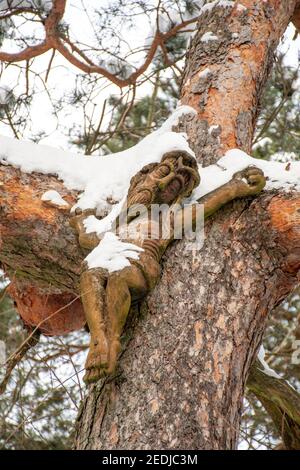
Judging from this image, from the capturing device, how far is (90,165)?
2719 mm

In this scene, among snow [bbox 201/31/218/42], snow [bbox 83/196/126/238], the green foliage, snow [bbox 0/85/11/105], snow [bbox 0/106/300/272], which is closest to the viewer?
snow [bbox 0/106/300/272]

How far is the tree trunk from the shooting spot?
1811mm

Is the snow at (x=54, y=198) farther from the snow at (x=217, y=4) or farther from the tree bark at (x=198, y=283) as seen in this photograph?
the snow at (x=217, y=4)

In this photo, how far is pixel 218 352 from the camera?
6.51 feet

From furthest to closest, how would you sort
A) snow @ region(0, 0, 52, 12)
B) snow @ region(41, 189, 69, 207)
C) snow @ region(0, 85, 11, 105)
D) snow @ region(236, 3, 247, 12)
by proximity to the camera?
snow @ region(0, 85, 11, 105), snow @ region(0, 0, 52, 12), snow @ region(236, 3, 247, 12), snow @ region(41, 189, 69, 207)

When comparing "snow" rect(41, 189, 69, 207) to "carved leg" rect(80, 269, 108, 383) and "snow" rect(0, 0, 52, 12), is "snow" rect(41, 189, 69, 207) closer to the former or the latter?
"carved leg" rect(80, 269, 108, 383)

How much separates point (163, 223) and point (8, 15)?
235 cm

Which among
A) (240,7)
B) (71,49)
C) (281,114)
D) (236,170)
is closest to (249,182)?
(236,170)

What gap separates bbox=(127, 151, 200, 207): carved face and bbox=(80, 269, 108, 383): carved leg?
1.15 ft

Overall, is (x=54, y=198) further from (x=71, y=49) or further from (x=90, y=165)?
(x=71, y=49)

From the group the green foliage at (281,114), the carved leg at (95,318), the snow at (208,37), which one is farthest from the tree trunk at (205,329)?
the green foliage at (281,114)

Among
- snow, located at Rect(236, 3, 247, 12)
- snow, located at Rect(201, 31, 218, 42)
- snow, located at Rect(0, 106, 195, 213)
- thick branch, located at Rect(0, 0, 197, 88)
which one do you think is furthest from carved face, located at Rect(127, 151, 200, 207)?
thick branch, located at Rect(0, 0, 197, 88)
